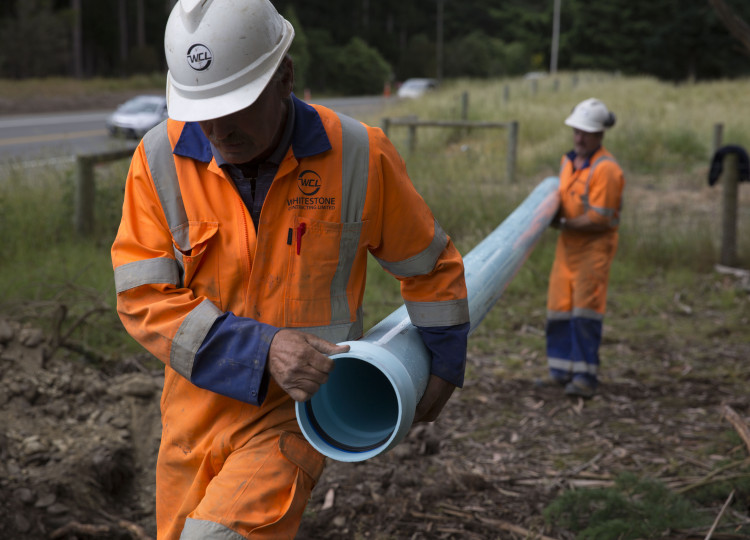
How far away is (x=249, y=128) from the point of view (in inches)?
81.8

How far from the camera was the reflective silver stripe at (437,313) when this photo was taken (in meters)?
2.38

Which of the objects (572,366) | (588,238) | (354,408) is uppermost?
(354,408)

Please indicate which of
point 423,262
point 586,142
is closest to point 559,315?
point 586,142

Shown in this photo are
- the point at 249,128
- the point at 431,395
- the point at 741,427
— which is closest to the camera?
the point at 249,128

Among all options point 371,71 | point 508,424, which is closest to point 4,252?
point 508,424

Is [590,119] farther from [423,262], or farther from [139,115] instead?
[139,115]

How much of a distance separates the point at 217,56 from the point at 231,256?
1.80 ft

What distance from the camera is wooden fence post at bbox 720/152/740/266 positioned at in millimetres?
8055

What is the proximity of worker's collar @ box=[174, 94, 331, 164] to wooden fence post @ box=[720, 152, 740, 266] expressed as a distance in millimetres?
7006

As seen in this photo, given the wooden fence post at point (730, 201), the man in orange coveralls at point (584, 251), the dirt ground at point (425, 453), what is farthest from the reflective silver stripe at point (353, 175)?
the wooden fence post at point (730, 201)

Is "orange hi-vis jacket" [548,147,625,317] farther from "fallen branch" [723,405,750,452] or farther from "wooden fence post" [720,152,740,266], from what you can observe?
"wooden fence post" [720,152,740,266]

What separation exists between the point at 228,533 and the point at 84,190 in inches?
241

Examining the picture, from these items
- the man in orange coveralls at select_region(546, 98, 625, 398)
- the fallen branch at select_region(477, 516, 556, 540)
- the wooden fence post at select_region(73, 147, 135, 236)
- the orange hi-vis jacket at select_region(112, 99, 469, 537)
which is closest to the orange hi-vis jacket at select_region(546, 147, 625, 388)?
the man in orange coveralls at select_region(546, 98, 625, 398)

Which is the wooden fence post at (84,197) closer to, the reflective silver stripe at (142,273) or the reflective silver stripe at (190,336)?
the reflective silver stripe at (142,273)
